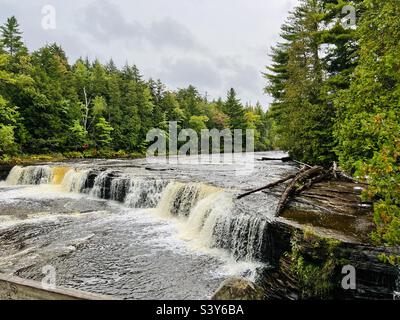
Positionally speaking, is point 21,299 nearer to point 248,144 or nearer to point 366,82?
point 366,82

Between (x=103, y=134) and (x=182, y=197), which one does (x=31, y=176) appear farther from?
(x=103, y=134)

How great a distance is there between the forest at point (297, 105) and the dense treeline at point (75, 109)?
0.14 meters

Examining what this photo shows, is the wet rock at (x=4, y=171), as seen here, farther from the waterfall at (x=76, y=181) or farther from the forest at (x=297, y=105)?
the waterfall at (x=76, y=181)

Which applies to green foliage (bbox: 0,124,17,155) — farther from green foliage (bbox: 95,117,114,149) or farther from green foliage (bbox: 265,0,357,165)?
green foliage (bbox: 265,0,357,165)

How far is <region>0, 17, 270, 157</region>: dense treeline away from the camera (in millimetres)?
28469

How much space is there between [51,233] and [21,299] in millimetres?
7207

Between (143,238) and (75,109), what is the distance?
102ft

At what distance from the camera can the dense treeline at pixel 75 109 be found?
28.5m

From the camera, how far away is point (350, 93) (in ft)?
30.8

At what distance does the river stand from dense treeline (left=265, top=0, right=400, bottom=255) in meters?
3.64

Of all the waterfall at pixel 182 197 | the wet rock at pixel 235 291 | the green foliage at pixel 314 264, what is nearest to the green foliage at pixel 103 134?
the waterfall at pixel 182 197

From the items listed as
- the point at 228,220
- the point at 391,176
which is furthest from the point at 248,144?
the point at 391,176

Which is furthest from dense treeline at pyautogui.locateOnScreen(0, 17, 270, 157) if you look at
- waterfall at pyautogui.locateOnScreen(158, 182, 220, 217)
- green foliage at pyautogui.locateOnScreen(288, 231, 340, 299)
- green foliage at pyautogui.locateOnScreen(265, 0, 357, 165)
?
green foliage at pyautogui.locateOnScreen(288, 231, 340, 299)

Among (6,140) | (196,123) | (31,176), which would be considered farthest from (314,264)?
Answer: (196,123)
